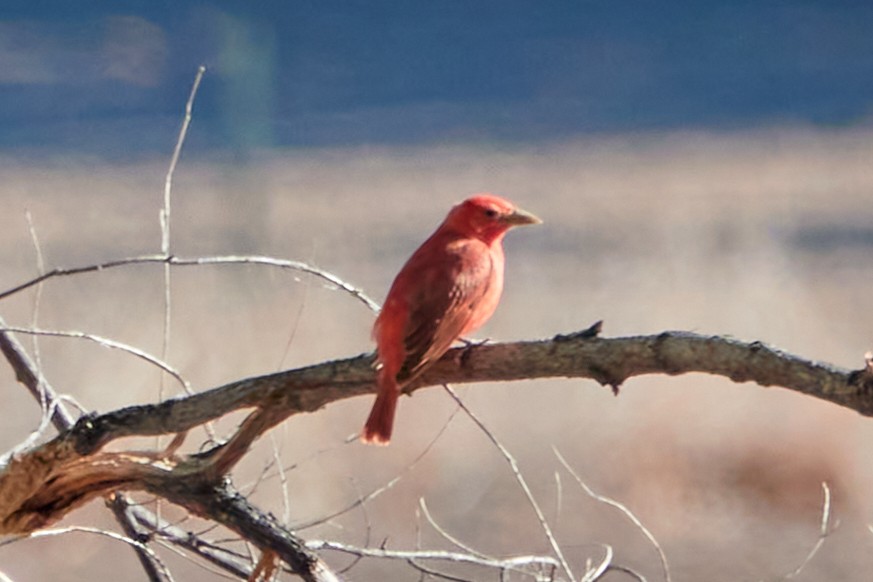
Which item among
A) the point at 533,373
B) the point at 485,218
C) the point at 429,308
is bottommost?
the point at 533,373

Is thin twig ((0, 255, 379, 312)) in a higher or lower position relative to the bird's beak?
lower

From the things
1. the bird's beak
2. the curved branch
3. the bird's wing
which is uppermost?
the bird's beak

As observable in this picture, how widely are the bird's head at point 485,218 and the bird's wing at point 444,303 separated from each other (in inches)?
3.2

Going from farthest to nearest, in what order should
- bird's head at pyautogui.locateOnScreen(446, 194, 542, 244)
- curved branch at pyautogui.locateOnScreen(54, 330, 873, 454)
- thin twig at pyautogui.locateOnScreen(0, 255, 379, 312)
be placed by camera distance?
1. bird's head at pyautogui.locateOnScreen(446, 194, 542, 244)
2. thin twig at pyautogui.locateOnScreen(0, 255, 379, 312)
3. curved branch at pyautogui.locateOnScreen(54, 330, 873, 454)

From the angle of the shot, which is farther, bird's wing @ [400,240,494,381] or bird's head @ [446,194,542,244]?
bird's head @ [446,194,542,244]

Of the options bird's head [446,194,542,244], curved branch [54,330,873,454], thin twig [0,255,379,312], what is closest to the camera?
curved branch [54,330,873,454]

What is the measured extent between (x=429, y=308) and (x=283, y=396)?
0.21 metres

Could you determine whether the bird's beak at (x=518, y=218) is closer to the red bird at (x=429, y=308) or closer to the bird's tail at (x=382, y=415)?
the red bird at (x=429, y=308)

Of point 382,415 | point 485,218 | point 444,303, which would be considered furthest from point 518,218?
point 382,415

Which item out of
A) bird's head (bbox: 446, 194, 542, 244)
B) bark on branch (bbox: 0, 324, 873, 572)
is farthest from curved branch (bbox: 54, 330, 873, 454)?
bird's head (bbox: 446, 194, 542, 244)

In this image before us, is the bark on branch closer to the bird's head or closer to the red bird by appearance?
the red bird

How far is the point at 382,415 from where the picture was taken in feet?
5.71

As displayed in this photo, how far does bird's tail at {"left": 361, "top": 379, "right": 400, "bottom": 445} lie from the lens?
1.73m

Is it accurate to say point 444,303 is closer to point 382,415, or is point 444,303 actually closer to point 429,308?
point 429,308
